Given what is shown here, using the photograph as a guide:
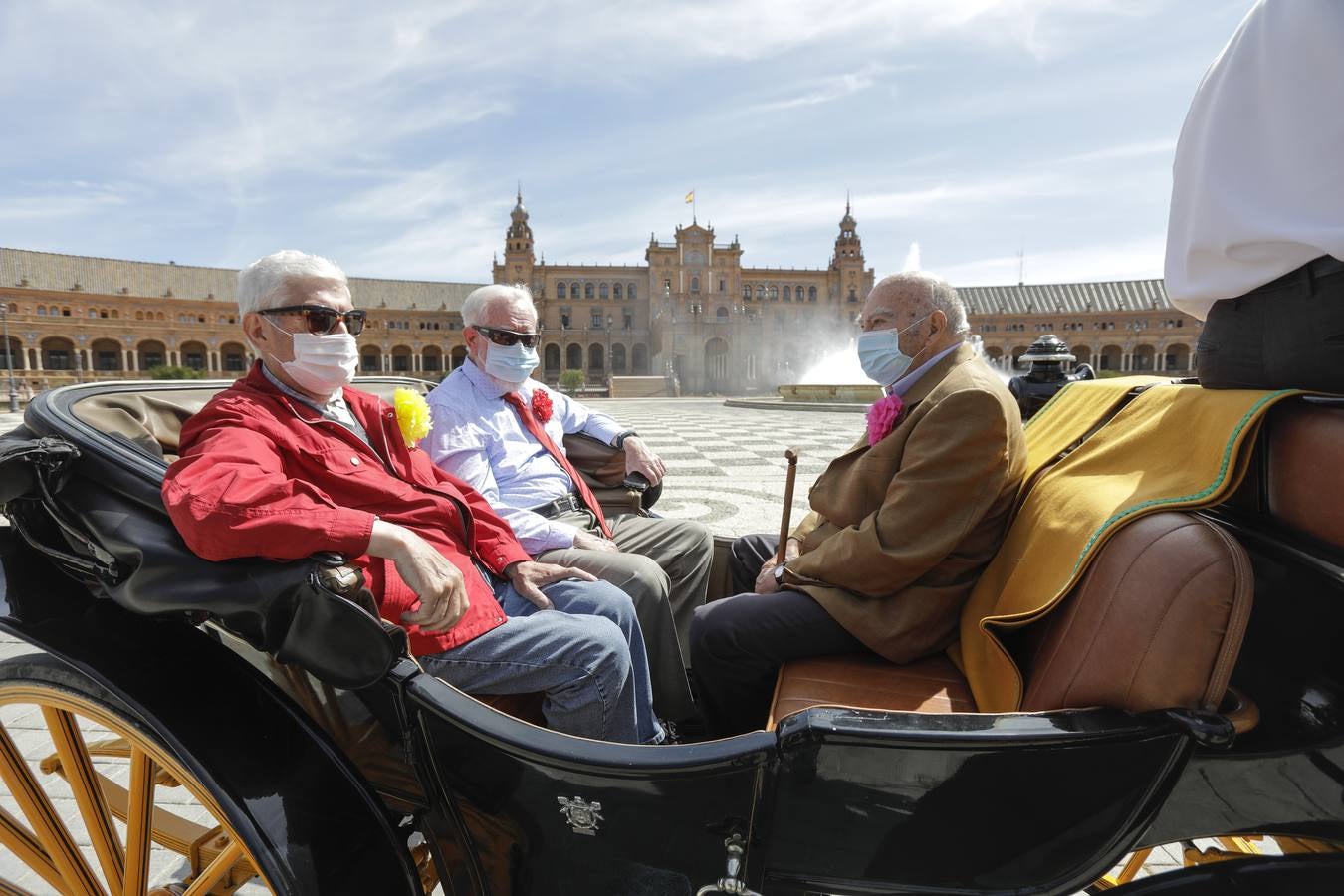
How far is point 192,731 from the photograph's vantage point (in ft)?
4.04

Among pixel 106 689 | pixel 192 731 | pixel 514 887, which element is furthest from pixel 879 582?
pixel 106 689

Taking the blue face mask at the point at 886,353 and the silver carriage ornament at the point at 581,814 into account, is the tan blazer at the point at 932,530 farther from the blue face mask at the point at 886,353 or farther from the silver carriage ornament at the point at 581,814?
the silver carriage ornament at the point at 581,814

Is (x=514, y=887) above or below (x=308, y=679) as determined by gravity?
below

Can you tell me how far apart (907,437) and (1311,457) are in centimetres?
88

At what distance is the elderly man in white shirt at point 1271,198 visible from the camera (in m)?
1.02

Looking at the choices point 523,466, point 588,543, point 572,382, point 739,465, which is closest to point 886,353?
point 588,543

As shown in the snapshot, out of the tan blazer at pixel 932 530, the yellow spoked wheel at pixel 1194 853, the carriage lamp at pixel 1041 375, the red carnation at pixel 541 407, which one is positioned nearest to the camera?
the yellow spoked wheel at pixel 1194 853

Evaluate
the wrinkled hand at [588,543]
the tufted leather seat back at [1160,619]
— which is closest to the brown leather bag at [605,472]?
the wrinkled hand at [588,543]

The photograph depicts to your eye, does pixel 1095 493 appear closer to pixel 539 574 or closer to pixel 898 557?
pixel 898 557

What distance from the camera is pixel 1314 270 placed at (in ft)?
3.46

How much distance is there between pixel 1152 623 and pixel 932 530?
0.62m

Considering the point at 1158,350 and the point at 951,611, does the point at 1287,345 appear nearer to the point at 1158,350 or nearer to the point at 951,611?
the point at 951,611

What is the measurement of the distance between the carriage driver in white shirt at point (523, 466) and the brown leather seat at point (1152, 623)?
1.28 metres

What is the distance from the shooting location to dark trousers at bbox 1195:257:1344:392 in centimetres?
104
